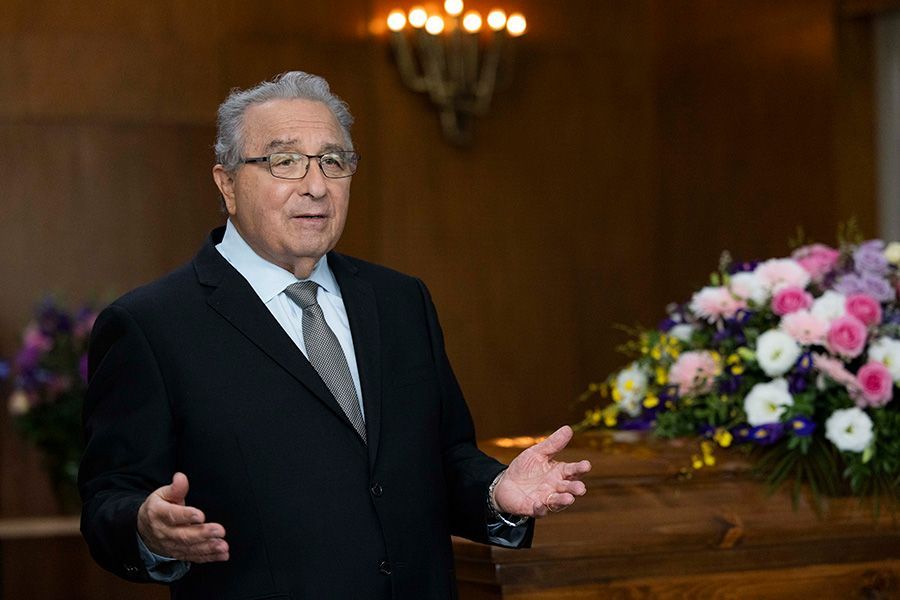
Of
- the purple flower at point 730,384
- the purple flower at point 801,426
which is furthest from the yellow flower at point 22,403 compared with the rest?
the purple flower at point 801,426

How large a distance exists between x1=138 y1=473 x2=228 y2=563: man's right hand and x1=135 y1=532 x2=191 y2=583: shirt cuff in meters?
0.10

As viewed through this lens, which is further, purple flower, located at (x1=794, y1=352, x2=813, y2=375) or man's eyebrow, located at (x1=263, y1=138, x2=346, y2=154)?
purple flower, located at (x1=794, y1=352, x2=813, y2=375)

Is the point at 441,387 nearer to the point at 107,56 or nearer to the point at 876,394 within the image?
the point at 876,394

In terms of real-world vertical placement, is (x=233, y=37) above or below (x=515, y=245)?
above

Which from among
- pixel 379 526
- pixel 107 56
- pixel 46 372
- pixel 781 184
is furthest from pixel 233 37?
pixel 379 526

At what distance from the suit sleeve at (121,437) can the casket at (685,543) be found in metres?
0.89

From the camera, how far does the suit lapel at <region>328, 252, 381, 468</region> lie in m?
2.22

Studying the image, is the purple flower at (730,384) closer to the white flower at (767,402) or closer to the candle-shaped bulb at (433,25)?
the white flower at (767,402)

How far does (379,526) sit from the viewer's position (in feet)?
7.17

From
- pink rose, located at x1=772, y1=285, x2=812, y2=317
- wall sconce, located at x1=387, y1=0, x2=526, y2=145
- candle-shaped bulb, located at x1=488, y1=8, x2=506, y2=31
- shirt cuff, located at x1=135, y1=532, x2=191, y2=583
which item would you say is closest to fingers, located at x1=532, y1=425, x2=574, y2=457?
shirt cuff, located at x1=135, y1=532, x2=191, y2=583

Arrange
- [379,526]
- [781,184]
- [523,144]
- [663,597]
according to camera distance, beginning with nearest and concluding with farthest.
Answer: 1. [379,526]
2. [663,597]
3. [781,184]
4. [523,144]

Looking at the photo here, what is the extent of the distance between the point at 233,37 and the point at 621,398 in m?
3.73

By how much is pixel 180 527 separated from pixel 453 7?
202 inches

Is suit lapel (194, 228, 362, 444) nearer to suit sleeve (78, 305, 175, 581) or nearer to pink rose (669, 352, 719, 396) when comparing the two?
suit sleeve (78, 305, 175, 581)
